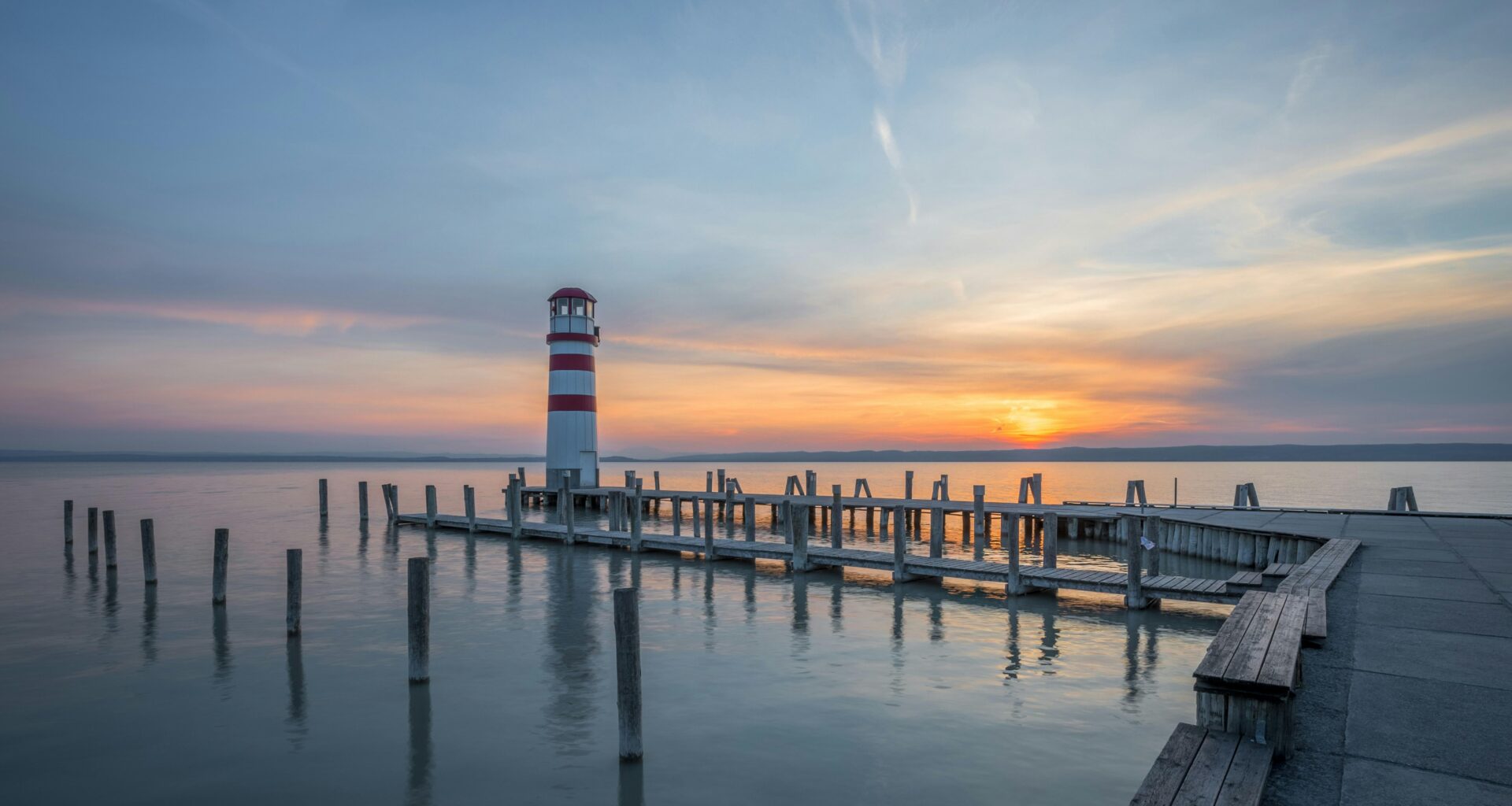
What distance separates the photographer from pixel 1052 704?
1115 centimetres

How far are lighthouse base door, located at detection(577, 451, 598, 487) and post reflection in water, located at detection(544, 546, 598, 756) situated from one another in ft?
54.2

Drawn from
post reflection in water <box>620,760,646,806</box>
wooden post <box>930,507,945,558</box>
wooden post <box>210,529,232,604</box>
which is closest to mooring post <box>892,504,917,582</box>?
wooden post <box>930,507,945,558</box>

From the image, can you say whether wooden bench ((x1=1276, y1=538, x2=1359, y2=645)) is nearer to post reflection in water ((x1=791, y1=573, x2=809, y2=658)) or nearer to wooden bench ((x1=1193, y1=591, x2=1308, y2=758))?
wooden bench ((x1=1193, y1=591, x2=1308, y2=758))

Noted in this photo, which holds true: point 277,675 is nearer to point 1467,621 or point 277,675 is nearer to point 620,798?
point 620,798

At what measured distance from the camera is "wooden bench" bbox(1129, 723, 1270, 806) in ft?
14.6

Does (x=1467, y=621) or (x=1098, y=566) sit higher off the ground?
(x=1467, y=621)

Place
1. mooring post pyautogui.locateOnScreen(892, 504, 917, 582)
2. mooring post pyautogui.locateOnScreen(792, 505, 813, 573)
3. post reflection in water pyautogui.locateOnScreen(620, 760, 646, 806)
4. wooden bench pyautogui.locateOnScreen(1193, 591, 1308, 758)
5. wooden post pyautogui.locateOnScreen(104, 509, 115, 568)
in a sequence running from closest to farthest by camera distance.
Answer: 1. wooden bench pyautogui.locateOnScreen(1193, 591, 1308, 758)
2. post reflection in water pyautogui.locateOnScreen(620, 760, 646, 806)
3. mooring post pyautogui.locateOnScreen(892, 504, 917, 582)
4. mooring post pyautogui.locateOnScreen(792, 505, 813, 573)
5. wooden post pyautogui.locateOnScreen(104, 509, 115, 568)

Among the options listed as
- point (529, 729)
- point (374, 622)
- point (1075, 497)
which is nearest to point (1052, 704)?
point (529, 729)

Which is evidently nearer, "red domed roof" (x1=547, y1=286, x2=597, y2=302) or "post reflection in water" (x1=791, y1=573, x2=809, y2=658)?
"post reflection in water" (x1=791, y1=573, x2=809, y2=658)

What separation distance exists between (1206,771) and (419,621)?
1112 centimetres

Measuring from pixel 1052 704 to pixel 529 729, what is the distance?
23.2 ft

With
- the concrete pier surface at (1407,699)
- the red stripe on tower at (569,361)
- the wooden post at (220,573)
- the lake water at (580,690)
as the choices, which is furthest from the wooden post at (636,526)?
the concrete pier surface at (1407,699)

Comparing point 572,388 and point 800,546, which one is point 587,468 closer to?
point 572,388

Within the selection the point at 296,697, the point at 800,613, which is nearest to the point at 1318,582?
the point at 800,613
